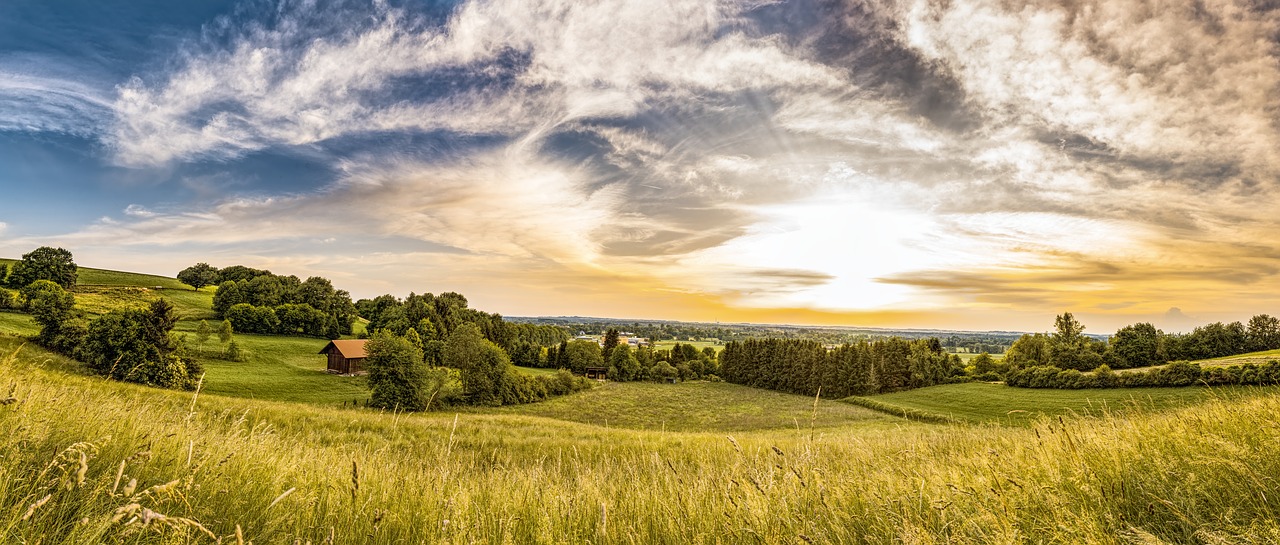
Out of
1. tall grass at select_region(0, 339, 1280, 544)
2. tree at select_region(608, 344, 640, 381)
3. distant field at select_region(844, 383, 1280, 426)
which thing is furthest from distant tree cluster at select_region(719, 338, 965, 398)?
tall grass at select_region(0, 339, 1280, 544)

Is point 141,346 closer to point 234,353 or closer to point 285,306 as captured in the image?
point 234,353

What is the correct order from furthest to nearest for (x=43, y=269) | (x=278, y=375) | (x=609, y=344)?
(x=609, y=344)
(x=43, y=269)
(x=278, y=375)

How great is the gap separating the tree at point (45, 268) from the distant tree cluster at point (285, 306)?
826 inches

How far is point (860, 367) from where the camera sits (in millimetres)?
85125

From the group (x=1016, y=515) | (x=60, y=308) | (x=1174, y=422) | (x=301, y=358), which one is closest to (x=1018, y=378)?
(x=1174, y=422)

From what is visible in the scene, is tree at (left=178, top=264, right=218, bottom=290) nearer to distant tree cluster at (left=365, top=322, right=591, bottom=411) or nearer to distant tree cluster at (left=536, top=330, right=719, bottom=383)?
distant tree cluster at (left=365, top=322, right=591, bottom=411)

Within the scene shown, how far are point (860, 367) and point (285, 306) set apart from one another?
95.7 meters

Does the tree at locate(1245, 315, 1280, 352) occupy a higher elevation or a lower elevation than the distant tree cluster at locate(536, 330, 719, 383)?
higher

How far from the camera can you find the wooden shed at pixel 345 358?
2522 inches

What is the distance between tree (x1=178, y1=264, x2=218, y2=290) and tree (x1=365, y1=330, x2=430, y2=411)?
91917mm

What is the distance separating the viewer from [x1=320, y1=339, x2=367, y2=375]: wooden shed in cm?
6405

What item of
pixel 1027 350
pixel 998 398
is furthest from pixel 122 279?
pixel 1027 350

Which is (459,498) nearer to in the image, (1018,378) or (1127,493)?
(1127,493)

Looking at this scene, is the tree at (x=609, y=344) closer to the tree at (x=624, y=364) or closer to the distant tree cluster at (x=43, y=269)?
the tree at (x=624, y=364)
